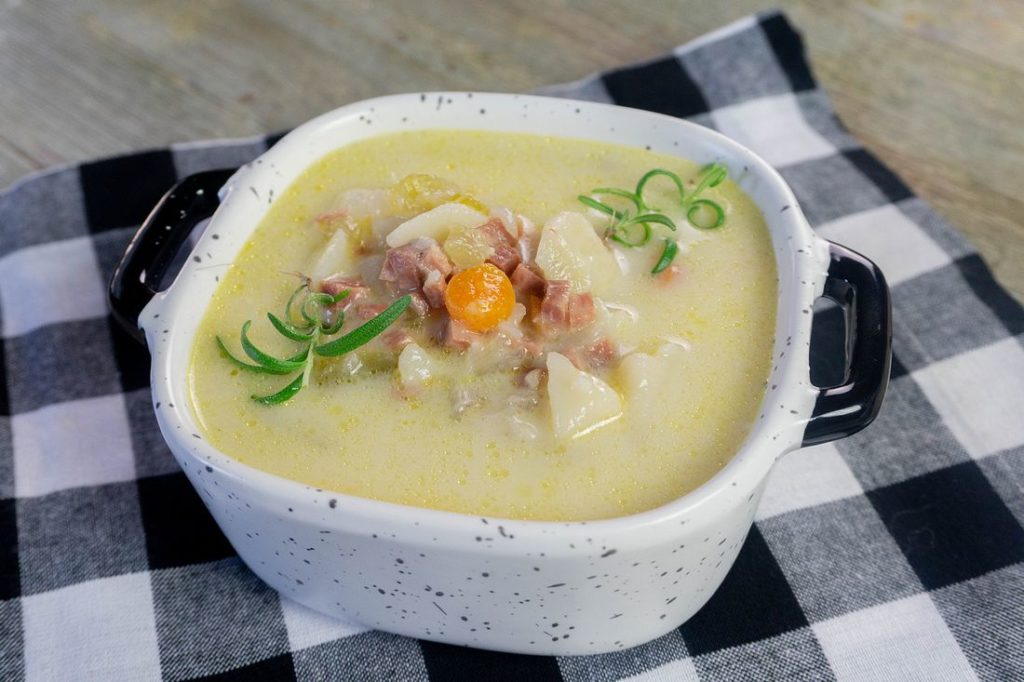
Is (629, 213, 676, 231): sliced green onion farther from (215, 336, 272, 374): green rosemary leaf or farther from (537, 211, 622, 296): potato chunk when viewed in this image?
(215, 336, 272, 374): green rosemary leaf

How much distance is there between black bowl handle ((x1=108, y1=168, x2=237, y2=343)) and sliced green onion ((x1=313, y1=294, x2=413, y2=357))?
1.14ft

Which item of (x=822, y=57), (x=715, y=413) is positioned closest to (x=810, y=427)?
(x=715, y=413)

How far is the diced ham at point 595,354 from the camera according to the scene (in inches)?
62.6

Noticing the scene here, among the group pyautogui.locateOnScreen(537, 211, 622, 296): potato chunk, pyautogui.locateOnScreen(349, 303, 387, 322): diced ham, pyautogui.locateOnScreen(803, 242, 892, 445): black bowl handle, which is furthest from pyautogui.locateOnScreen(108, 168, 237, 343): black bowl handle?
pyautogui.locateOnScreen(803, 242, 892, 445): black bowl handle

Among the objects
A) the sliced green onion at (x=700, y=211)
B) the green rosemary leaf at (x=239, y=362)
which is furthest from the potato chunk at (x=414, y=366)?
the sliced green onion at (x=700, y=211)

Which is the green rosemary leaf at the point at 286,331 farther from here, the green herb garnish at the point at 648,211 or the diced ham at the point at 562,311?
the green herb garnish at the point at 648,211

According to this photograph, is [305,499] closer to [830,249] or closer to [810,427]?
[810,427]

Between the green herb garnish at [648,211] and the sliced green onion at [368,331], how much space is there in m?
0.44

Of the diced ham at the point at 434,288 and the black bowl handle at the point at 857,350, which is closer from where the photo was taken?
the black bowl handle at the point at 857,350

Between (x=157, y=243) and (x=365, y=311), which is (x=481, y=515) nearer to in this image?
(x=365, y=311)

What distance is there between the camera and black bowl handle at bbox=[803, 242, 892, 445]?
57.4 inches

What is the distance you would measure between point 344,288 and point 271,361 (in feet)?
0.65

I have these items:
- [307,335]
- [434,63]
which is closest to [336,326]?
[307,335]

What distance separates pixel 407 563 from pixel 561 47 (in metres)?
2.07
